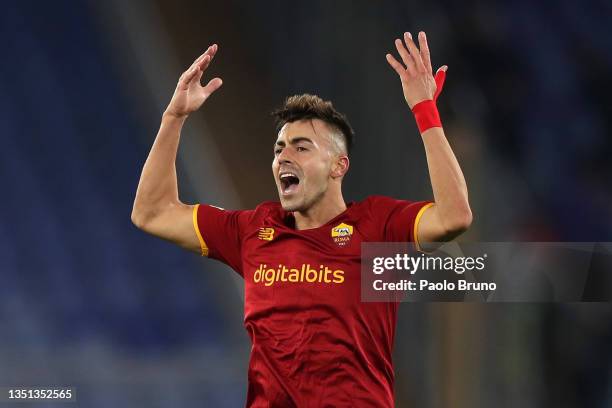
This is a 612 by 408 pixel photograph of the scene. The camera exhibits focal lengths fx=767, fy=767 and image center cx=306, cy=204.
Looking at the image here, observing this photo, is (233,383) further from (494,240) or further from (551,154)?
(551,154)

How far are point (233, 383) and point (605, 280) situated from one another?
6.10 ft

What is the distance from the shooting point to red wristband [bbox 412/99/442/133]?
2164 millimetres

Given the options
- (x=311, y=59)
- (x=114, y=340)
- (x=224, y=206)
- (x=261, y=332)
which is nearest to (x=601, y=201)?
(x=311, y=59)

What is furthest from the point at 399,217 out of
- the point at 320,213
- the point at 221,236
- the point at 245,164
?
the point at 245,164

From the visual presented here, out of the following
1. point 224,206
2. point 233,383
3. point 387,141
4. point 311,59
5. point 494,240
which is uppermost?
point 311,59

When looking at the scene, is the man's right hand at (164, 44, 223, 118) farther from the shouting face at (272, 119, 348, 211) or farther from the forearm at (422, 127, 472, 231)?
the forearm at (422, 127, 472, 231)

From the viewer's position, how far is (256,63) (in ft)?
13.2

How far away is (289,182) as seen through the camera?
8.24 feet

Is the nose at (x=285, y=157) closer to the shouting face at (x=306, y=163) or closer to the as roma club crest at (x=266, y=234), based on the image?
the shouting face at (x=306, y=163)

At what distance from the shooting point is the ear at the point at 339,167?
2555mm

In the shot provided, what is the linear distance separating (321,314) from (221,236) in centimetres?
49

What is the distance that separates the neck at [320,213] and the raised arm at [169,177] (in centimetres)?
36

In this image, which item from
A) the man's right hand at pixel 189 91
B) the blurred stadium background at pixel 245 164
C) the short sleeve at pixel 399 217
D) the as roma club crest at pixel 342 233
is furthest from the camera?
the blurred stadium background at pixel 245 164

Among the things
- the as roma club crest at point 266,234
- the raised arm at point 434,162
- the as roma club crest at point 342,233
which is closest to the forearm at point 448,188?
the raised arm at point 434,162
